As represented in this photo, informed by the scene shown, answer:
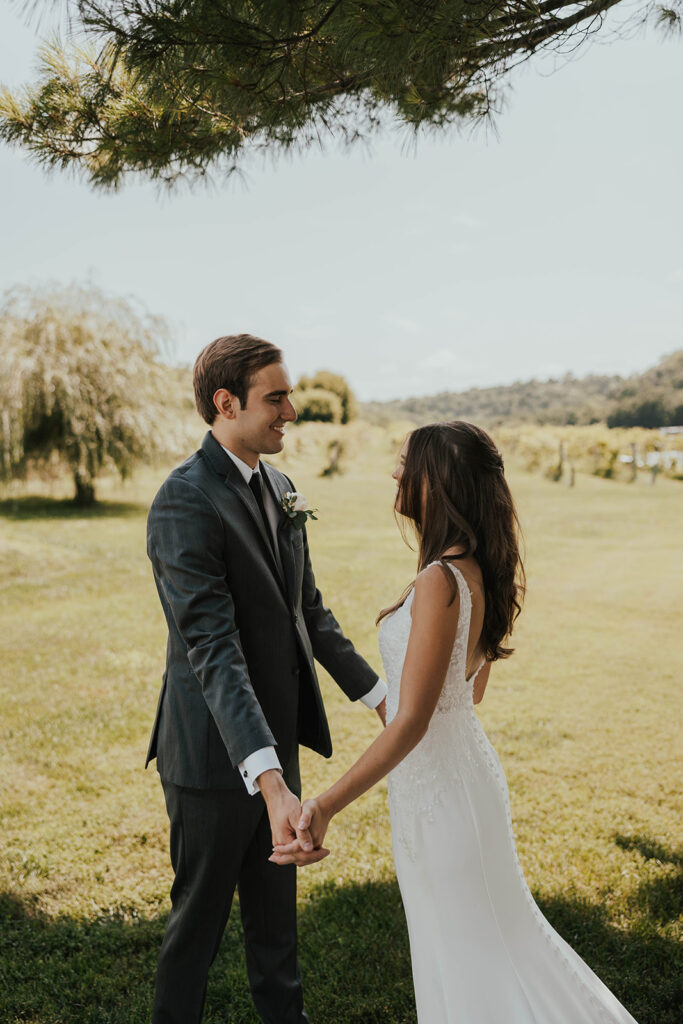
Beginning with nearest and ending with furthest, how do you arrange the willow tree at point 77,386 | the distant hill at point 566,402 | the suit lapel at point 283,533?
1. the suit lapel at point 283,533
2. the willow tree at point 77,386
3. the distant hill at point 566,402

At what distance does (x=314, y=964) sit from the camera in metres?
3.02

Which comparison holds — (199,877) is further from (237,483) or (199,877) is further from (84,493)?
(84,493)

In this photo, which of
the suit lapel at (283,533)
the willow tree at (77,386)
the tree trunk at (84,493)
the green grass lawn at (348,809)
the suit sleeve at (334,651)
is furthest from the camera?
the tree trunk at (84,493)

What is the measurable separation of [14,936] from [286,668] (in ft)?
6.60

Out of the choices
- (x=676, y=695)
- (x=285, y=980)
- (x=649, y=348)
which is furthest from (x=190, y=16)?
(x=649, y=348)

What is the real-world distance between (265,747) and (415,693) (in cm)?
41

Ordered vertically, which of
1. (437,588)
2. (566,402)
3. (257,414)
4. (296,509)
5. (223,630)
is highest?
(566,402)

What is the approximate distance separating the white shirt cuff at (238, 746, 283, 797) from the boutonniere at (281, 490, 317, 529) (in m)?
0.70

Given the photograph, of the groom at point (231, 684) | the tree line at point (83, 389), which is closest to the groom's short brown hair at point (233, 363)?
the groom at point (231, 684)

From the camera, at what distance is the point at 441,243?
62094 mm

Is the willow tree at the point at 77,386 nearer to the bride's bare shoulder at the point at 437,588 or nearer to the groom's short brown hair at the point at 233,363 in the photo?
the groom's short brown hair at the point at 233,363

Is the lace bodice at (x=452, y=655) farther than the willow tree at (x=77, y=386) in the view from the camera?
No

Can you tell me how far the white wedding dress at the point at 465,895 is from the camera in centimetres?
192

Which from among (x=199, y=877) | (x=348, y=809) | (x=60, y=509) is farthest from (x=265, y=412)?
(x=60, y=509)
